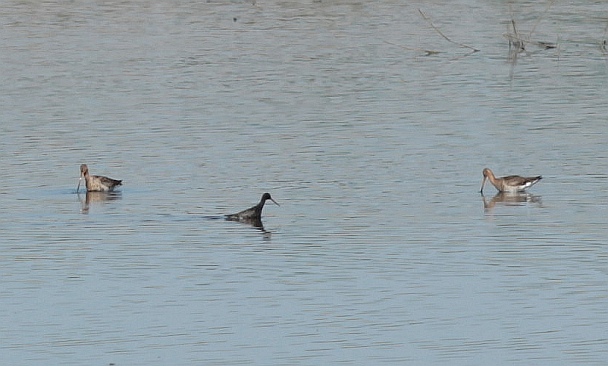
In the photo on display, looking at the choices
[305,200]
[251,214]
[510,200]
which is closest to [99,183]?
[305,200]

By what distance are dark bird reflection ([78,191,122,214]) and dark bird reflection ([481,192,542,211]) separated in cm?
440

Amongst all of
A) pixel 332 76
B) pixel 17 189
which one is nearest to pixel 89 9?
pixel 332 76

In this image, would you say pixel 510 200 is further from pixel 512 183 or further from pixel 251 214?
pixel 251 214

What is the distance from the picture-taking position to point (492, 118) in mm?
25906

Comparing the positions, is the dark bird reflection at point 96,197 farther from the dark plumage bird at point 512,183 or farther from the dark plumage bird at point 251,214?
the dark plumage bird at point 512,183

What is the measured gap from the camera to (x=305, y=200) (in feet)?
64.1

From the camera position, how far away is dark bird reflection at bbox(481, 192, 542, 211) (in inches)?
766

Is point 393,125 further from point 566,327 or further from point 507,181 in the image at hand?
point 566,327

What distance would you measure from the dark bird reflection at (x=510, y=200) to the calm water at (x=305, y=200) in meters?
0.05

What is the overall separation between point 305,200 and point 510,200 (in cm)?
238

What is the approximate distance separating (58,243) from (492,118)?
404 inches

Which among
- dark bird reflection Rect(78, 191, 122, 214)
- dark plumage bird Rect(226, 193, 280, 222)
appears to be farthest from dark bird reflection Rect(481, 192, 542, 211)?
dark bird reflection Rect(78, 191, 122, 214)

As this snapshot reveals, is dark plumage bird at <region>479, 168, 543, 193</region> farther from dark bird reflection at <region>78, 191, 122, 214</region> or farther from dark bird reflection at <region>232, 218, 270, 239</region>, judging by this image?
dark bird reflection at <region>78, 191, 122, 214</region>

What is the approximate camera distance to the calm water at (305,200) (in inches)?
515
